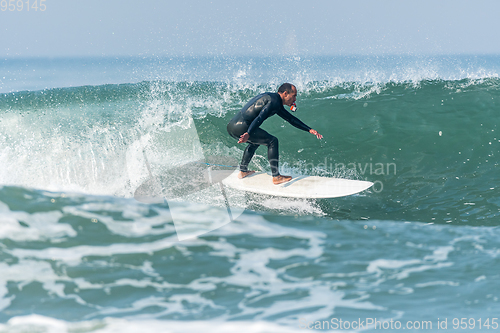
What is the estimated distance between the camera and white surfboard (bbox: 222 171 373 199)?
18.6 ft

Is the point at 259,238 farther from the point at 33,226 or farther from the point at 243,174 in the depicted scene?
the point at 33,226

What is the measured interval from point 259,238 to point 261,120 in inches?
76.1

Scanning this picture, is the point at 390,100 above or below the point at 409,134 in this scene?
above

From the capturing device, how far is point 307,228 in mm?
4789

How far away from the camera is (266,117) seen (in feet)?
18.5

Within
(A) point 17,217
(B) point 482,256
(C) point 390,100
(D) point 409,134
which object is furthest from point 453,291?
(C) point 390,100

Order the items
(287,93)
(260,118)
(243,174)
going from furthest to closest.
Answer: (243,174) < (287,93) < (260,118)

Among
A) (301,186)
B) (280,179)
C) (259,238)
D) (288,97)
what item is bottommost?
(259,238)

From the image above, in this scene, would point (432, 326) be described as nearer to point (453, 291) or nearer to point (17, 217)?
point (453, 291)

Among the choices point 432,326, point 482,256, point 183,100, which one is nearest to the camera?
point 432,326

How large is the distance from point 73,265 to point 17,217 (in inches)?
50.8

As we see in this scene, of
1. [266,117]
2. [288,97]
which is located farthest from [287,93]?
[266,117]

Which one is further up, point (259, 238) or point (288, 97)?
point (288, 97)

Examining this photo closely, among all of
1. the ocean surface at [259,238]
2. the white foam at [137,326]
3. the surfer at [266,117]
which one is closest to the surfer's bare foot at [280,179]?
the surfer at [266,117]
